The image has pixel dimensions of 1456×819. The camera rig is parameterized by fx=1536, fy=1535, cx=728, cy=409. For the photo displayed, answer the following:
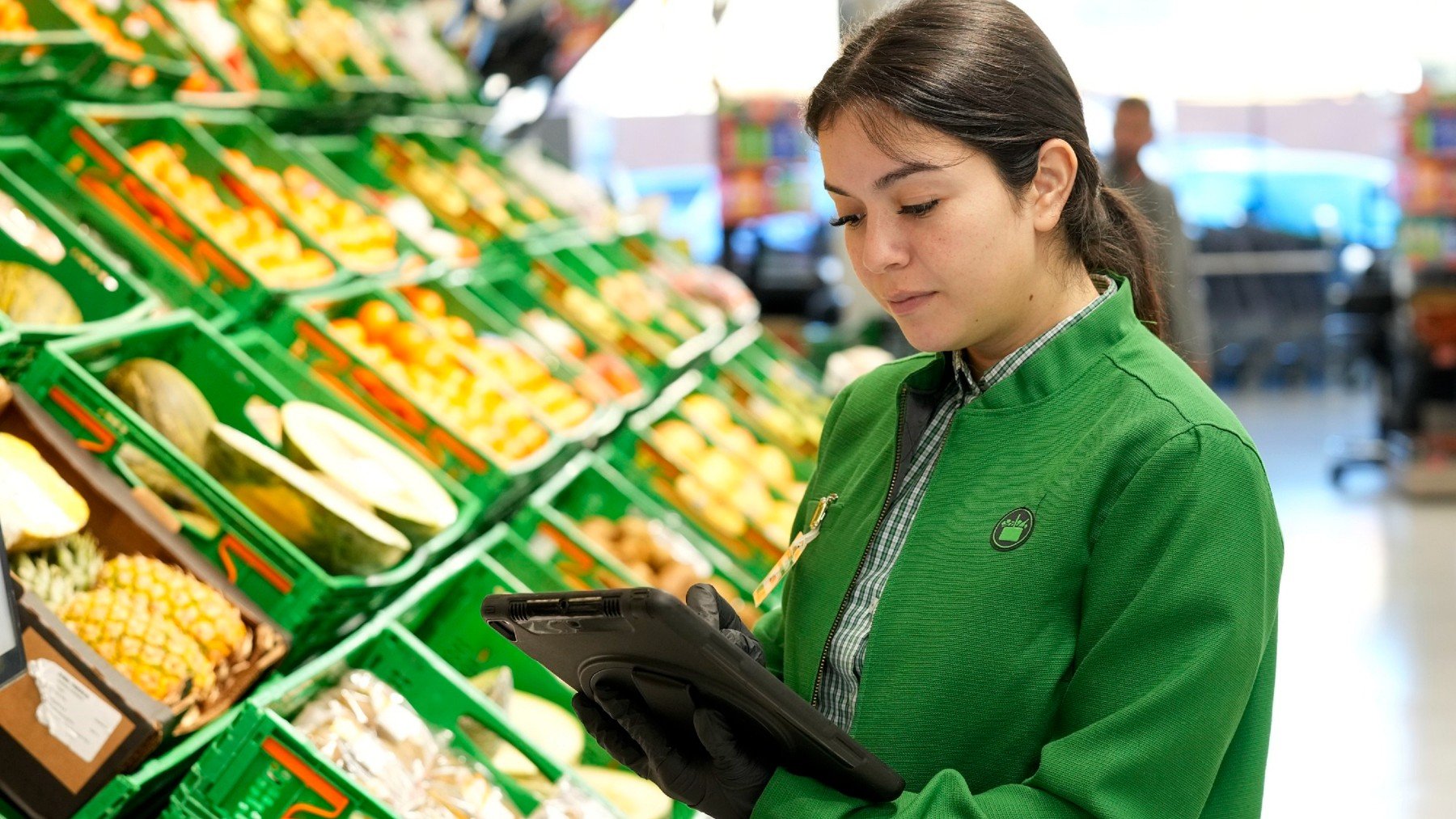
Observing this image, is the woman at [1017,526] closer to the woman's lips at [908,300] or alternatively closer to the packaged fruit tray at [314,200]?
the woman's lips at [908,300]

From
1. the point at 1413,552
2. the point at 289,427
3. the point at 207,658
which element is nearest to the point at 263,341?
the point at 289,427

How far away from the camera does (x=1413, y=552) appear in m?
7.00

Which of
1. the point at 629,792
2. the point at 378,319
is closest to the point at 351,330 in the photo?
the point at 378,319

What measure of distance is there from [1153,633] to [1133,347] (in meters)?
0.30

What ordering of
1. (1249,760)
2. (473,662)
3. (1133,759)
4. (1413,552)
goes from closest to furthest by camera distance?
(1133,759) → (1249,760) → (473,662) → (1413,552)

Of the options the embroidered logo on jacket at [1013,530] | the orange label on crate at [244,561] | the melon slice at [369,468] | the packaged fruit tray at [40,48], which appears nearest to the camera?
the embroidered logo on jacket at [1013,530]

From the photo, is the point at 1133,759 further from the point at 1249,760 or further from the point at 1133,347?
the point at 1133,347

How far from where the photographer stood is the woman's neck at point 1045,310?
58.5 inches

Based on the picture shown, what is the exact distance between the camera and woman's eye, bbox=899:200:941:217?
1.40 metres

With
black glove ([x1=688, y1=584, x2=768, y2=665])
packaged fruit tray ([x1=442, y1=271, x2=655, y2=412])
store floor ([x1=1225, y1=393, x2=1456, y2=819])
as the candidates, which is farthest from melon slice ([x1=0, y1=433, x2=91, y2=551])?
store floor ([x1=1225, y1=393, x2=1456, y2=819])

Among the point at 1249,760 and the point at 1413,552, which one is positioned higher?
the point at 1413,552

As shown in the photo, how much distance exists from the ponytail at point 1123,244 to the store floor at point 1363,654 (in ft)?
9.53

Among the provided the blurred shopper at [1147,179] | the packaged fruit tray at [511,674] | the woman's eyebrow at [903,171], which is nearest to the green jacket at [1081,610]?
the woman's eyebrow at [903,171]

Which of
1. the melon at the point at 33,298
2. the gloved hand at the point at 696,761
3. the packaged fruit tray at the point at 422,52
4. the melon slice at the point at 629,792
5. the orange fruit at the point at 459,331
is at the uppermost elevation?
the packaged fruit tray at the point at 422,52
